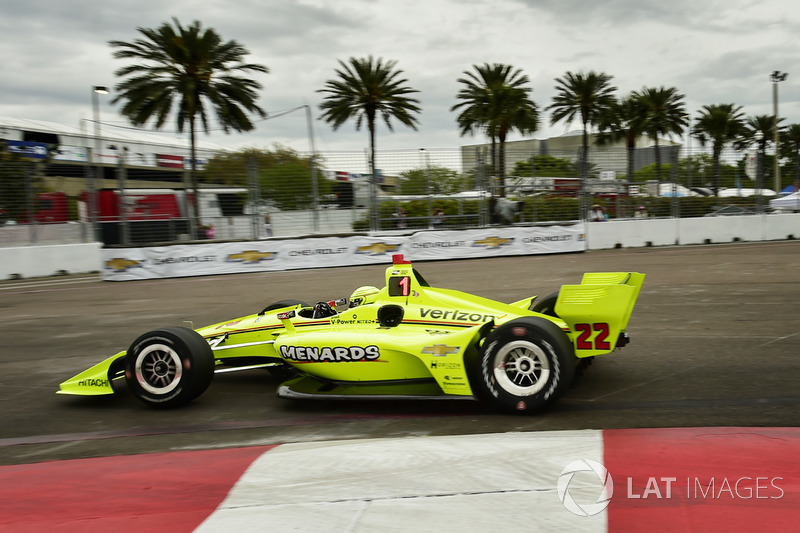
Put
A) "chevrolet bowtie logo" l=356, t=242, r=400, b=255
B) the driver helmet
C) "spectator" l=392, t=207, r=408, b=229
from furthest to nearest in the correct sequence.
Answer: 1. "spectator" l=392, t=207, r=408, b=229
2. "chevrolet bowtie logo" l=356, t=242, r=400, b=255
3. the driver helmet

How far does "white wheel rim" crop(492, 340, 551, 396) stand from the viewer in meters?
4.95

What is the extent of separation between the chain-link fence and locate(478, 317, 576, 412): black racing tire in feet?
49.9

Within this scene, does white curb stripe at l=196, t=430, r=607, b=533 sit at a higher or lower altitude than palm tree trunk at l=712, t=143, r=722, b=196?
lower

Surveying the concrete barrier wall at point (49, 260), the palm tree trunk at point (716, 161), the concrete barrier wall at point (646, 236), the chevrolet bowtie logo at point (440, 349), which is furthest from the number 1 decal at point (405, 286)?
the palm tree trunk at point (716, 161)

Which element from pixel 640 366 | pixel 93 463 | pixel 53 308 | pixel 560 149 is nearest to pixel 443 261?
pixel 560 149

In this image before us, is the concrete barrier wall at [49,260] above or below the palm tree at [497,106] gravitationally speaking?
below

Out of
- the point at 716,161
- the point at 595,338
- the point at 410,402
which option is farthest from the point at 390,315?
the point at 716,161

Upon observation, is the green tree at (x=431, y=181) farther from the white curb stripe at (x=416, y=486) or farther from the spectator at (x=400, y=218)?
the white curb stripe at (x=416, y=486)

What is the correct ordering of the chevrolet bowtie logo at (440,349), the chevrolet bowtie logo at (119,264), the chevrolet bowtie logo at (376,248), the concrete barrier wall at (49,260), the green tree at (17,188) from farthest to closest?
the chevrolet bowtie logo at (376,248) → the green tree at (17,188) → the concrete barrier wall at (49,260) → the chevrolet bowtie logo at (119,264) → the chevrolet bowtie logo at (440,349)

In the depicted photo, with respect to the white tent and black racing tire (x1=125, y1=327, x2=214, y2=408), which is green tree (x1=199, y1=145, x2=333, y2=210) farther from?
the white tent

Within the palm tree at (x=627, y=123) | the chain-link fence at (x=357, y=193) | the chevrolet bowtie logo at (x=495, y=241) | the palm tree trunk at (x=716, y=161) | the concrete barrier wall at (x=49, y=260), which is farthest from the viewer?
the palm tree at (x=627, y=123)

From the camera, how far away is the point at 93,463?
4695 mm

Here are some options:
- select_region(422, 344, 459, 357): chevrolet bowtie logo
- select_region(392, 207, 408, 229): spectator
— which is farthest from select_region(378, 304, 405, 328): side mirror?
select_region(392, 207, 408, 229): spectator

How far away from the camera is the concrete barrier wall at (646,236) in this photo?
61.4 feet
